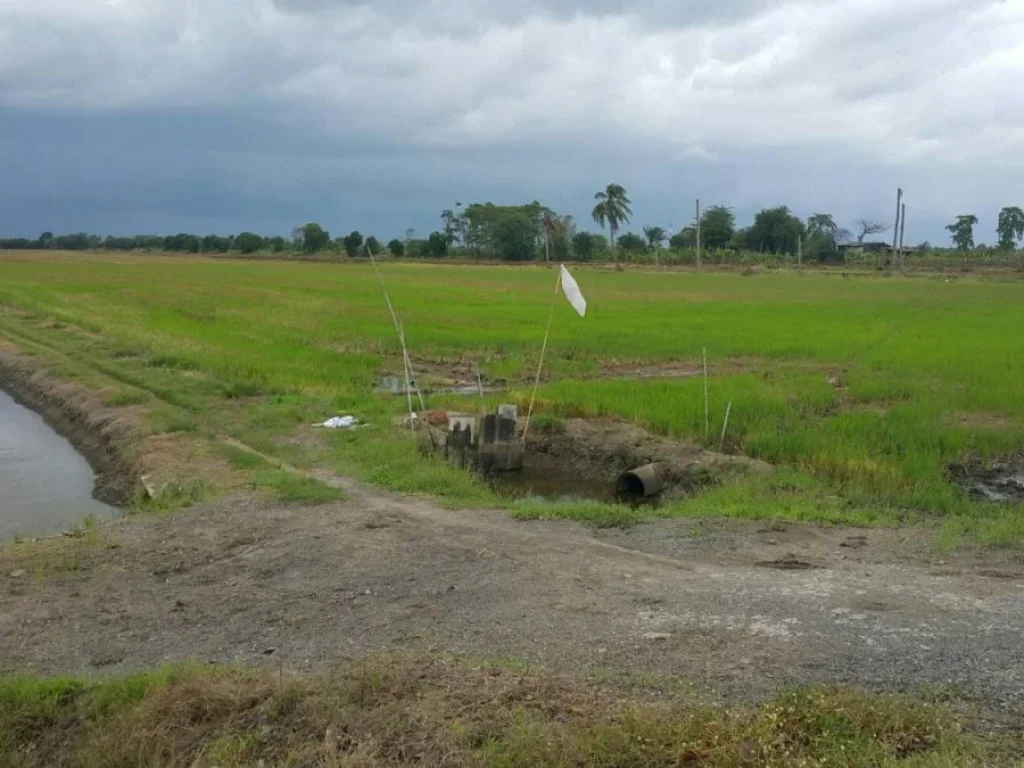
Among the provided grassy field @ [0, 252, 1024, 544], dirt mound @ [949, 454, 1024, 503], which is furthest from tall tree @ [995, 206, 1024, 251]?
dirt mound @ [949, 454, 1024, 503]

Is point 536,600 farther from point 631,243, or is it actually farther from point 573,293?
point 631,243

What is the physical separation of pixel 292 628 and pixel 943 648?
328 centimetres

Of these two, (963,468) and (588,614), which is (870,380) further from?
(588,614)

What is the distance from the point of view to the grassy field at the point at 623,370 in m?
8.90

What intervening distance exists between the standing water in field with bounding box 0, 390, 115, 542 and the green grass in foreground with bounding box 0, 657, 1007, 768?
15.9ft

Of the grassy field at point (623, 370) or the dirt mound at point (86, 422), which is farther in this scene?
the dirt mound at point (86, 422)

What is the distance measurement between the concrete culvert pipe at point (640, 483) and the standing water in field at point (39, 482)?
16.6 ft

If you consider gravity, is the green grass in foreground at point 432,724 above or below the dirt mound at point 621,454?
above

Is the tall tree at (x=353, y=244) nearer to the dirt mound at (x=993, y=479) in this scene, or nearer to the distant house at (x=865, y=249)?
the distant house at (x=865, y=249)

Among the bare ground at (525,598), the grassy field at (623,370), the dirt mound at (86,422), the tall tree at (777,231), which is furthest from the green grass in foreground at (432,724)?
the tall tree at (777,231)

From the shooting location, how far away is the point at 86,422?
13.6m

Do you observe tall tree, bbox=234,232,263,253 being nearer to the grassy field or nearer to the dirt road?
the grassy field

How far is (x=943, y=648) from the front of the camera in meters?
4.51

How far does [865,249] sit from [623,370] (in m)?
66.3
